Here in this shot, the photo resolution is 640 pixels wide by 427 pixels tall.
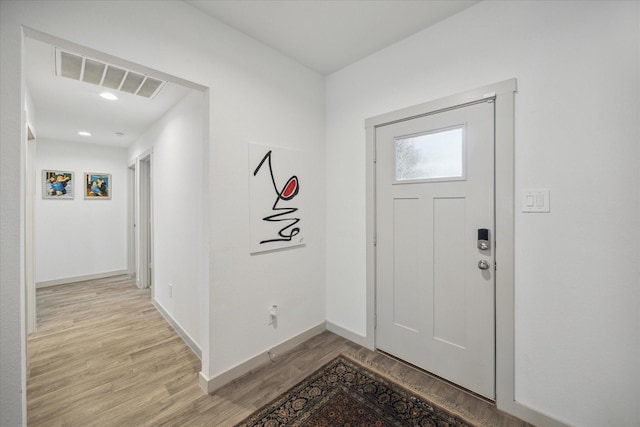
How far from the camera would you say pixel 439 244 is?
2.01 metres

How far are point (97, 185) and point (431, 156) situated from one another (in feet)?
19.0

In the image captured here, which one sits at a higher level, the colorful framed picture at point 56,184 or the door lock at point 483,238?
the colorful framed picture at point 56,184

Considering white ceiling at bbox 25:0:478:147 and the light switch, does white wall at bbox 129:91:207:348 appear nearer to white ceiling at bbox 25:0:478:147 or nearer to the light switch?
white ceiling at bbox 25:0:478:147

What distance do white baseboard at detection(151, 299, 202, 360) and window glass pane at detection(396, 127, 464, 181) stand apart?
2.36 metres

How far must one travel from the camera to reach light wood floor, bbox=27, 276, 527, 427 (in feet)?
5.59

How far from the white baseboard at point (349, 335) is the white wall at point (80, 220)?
4723 millimetres

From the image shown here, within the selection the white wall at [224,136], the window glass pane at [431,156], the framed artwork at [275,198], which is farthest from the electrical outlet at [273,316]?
the window glass pane at [431,156]

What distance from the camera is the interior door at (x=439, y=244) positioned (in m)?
1.79

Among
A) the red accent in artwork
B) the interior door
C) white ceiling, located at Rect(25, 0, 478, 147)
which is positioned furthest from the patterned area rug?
white ceiling, located at Rect(25, 0, 478, 147)

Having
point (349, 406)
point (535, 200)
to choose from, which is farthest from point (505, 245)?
point (349, 406)

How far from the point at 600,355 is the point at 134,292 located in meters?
5.25

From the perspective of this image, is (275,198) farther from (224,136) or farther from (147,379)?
(147,379)

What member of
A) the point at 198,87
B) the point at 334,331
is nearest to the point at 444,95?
the point at 198,87

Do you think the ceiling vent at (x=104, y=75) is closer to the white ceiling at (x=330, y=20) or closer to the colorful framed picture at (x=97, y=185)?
the white ceiling at (x=330, y=20)
